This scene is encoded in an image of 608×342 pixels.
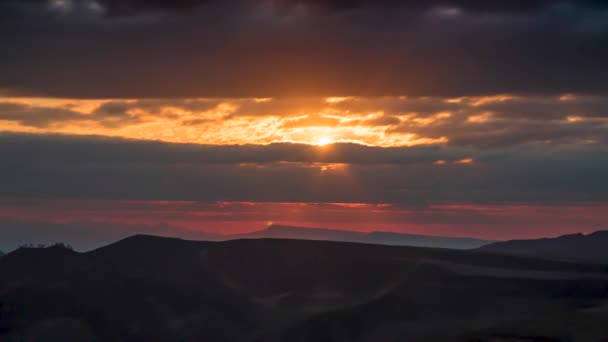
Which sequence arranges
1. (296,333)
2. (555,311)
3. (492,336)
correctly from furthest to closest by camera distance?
1. (296,333)
2. (555,311)
3. (492,336)

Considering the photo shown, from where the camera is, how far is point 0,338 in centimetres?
19662

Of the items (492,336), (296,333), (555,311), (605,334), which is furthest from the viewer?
(296,333)

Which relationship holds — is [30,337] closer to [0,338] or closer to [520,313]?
[0,338]

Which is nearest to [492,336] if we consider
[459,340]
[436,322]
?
[459,340]

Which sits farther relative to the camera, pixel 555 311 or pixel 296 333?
pixel 296 333

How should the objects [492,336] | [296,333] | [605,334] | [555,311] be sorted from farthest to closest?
[296,333] → [555,311] → [492,336] → [605,334]

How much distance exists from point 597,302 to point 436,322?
1355 inches

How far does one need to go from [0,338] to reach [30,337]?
6.31m

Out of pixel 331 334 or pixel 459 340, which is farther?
pixel 331 334

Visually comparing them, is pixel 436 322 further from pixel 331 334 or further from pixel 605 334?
pixel 605 334

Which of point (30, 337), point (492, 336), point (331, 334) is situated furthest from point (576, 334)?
point (30, 337)

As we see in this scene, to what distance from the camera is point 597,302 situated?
189 meters

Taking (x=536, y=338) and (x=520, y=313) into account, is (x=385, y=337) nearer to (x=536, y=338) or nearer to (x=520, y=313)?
(x=520, y=313)

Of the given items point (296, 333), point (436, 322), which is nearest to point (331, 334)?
point (296, 333)
